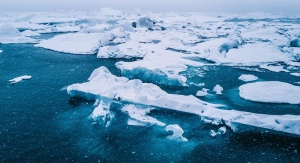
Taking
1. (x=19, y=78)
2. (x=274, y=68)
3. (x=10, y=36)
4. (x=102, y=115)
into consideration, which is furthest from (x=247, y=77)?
(x=10, y=36)

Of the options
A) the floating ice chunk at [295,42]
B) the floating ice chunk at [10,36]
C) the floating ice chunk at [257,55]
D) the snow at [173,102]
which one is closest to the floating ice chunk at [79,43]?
the floating ice chunk at [10,36]

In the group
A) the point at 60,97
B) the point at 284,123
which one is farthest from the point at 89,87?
the point at 284,123

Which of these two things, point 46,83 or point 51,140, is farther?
point 46,83

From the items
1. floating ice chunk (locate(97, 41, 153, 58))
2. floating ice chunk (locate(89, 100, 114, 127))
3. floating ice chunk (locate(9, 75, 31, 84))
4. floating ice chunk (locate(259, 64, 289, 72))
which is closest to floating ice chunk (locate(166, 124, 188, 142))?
floating ice chunk (locate(89, 100, 114, 127))

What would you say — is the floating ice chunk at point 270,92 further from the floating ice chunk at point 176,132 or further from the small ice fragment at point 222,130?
the floating ice chunk at point 176,132

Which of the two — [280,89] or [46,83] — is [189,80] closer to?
[280,89]

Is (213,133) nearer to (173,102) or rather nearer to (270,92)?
(173,102)
